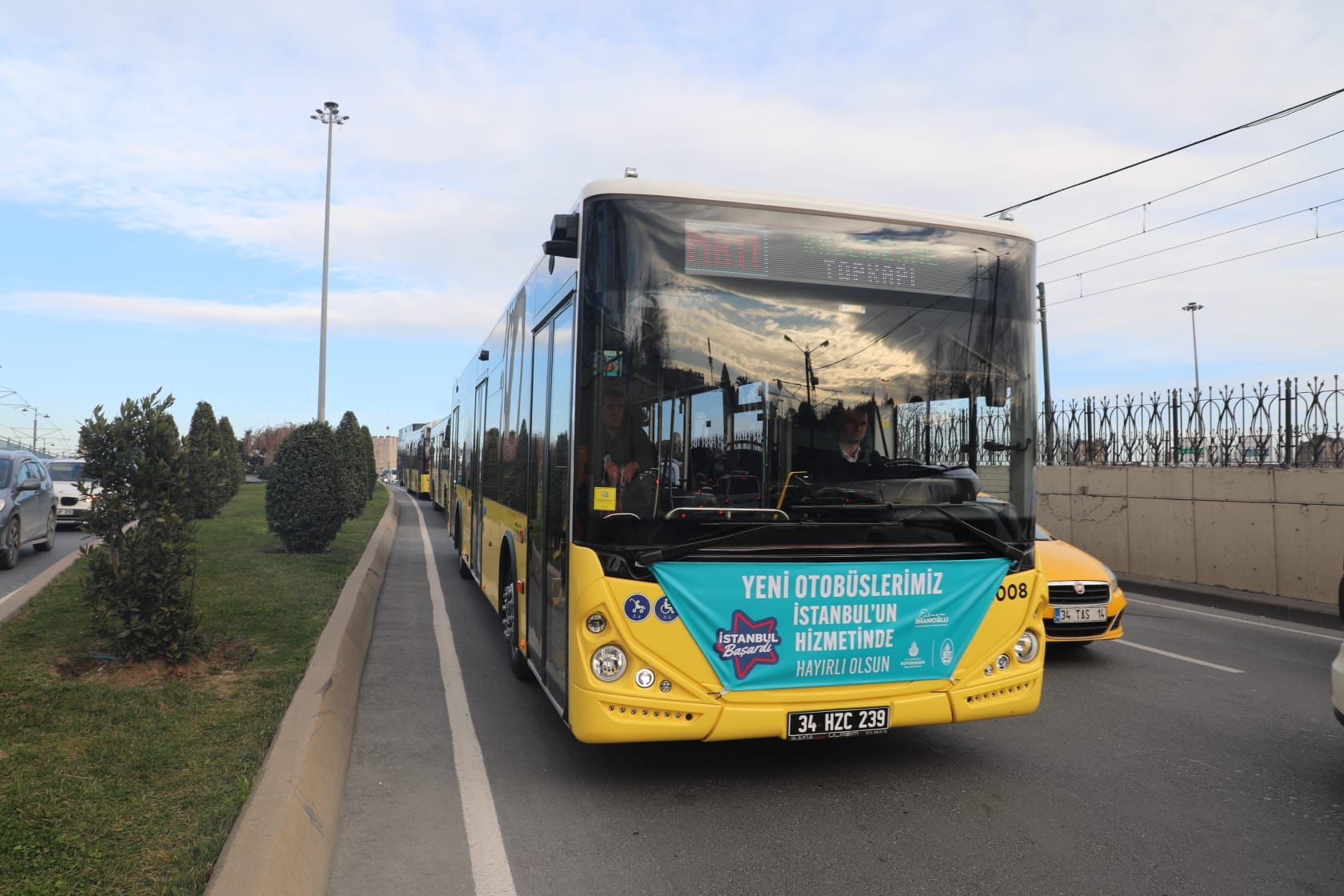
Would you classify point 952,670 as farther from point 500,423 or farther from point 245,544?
point 245,544

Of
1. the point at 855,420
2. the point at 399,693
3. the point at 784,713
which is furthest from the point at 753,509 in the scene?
the point at 399,693

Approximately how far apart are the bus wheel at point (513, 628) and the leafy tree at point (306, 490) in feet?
25.2

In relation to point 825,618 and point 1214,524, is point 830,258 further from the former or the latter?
point 1214,524

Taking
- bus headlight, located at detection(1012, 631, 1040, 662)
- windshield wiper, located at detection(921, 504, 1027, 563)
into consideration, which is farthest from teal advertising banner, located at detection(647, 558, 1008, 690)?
bus headlight, located at detection(1012, 631, 1040, 662)

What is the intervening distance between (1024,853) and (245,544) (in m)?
14.8

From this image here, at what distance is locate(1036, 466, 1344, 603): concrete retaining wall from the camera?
12211 mm

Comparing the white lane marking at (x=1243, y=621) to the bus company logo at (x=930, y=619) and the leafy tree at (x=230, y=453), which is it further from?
the leafy tree at (x=230, y=453)

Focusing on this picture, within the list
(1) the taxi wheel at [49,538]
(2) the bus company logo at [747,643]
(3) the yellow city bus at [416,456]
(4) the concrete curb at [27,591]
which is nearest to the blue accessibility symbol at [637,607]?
(2) the bus company logo at [747,643]

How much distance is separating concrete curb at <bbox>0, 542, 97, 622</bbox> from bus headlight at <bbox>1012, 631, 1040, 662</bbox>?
856 cm

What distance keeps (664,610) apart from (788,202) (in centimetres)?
225

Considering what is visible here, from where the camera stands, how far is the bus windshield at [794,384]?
4742 mm

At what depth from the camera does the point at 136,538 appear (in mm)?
6977

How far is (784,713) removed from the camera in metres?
4.76

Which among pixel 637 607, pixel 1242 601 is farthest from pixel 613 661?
pixel 1242 601
